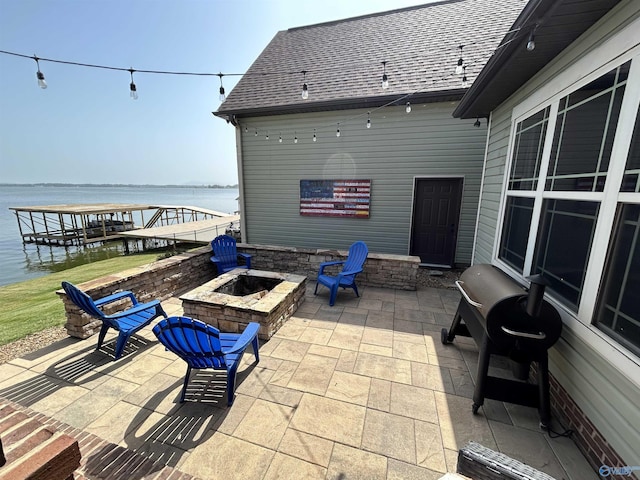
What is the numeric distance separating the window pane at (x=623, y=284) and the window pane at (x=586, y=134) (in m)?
0.35

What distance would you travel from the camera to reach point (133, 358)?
8.77 ft

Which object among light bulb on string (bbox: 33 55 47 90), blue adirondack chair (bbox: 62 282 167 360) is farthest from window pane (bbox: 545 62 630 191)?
light bulb on string (bbox: 33 55 47 90)

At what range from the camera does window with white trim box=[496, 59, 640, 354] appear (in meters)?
1.53

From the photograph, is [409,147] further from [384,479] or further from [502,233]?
[384,479]

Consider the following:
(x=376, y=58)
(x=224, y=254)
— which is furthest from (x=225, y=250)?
(x=376, y=58)

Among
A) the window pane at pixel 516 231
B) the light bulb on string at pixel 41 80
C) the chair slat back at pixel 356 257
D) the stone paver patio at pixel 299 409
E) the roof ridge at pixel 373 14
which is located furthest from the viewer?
the roof ridge at pixel 373 14

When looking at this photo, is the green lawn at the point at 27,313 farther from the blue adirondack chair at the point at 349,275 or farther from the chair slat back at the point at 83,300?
the blue adirondack chair at the point at 349,275

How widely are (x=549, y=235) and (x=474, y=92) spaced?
79.5 inches

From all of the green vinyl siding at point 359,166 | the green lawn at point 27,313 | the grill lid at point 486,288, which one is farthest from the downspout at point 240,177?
the grill lid at point 486,288

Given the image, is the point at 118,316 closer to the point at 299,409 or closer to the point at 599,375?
the point at 299,409

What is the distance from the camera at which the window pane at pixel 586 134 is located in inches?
67.7

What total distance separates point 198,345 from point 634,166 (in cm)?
318

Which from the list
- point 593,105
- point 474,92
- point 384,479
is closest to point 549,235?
point 593,105

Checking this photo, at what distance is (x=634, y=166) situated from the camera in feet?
4.94
